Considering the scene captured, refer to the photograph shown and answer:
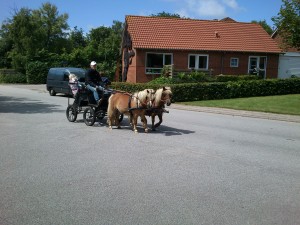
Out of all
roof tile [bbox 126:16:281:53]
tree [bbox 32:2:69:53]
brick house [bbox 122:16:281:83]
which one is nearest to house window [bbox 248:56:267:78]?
brick house [bbox 122:16:281:83]

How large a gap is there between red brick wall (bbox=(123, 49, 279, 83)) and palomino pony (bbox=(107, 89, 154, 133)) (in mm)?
19651

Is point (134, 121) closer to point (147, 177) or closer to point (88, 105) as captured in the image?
point (88, 105)

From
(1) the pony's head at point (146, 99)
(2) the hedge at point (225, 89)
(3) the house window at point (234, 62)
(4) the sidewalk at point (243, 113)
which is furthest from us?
(3) the house window at point (234, 62)

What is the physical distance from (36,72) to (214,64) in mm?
22140

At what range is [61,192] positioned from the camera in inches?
219

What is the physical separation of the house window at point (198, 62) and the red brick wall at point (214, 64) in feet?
1.32

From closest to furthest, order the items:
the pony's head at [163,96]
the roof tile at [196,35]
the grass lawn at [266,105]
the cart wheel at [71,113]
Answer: the pony's head at [163,96] < the cart wheel at [71,113] < the grass lawn at [266,105] < the roof tile at [196,35]

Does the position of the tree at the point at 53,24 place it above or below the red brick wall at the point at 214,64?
above

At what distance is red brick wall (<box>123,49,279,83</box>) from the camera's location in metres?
30.7

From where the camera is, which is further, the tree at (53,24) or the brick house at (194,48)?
the tree at (53,24)

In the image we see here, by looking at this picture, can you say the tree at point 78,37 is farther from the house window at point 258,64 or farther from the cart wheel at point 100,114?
the cart wheel at point 100,114

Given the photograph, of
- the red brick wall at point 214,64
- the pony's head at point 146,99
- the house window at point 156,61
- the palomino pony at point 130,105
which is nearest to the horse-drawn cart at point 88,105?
the palomino pony at point 130,105

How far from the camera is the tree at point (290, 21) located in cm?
2016

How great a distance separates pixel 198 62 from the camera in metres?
32.7
